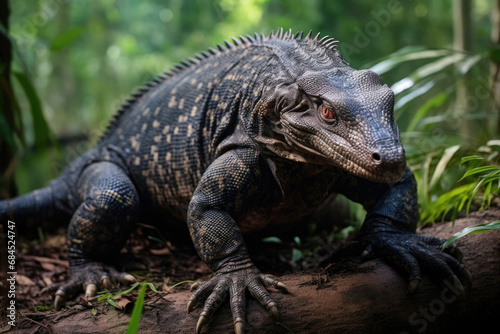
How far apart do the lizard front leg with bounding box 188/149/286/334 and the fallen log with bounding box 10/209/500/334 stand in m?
0.09

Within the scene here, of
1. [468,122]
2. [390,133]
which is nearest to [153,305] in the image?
[390,133]

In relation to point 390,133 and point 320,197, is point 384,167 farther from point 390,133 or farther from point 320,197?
point 320,197

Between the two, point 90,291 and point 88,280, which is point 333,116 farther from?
point 88,280

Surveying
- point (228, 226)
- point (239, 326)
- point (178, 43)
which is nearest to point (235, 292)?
point (239, 326)

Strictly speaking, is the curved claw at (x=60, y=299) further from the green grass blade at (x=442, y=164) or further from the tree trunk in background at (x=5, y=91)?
the green grass blade at (x=442, y=164)

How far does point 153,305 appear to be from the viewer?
2967 mm

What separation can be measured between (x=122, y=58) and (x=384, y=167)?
12319 millimetres

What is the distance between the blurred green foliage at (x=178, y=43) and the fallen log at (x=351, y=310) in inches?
101

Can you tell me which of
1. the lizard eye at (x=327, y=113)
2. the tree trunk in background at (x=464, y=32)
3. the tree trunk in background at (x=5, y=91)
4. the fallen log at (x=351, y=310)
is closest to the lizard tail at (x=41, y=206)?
the tree trunk in background at (x=5, y=91)

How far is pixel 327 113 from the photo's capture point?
9.46 feet

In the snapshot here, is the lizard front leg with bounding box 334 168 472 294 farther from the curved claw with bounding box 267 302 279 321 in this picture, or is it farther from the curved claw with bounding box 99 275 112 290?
the curved claw with bounding box 99 275 112 290

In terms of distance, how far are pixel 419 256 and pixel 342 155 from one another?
1.01 metres

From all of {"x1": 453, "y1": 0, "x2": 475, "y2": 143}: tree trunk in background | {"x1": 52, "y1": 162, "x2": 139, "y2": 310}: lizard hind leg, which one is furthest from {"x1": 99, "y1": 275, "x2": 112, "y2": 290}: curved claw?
{"x1": 453, "y1": 0, "x2": 475, "y2": 143}: tree trunk in background

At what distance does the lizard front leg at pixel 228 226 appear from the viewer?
117 inches
